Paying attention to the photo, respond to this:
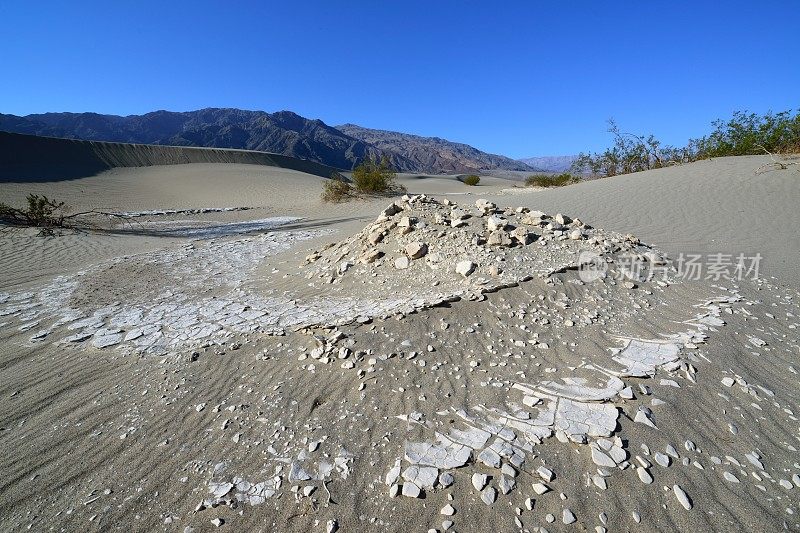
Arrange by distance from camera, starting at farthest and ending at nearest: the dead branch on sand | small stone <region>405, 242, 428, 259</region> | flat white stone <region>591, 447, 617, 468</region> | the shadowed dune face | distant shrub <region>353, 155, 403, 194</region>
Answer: the shadowed dune face, distant shrub <region>353, 155, 403, 194</region>, the dead branch on sand, small stone <region>405, 242, 428, 259</region>, flat white stone <region>591, 447, 617, 468</region>


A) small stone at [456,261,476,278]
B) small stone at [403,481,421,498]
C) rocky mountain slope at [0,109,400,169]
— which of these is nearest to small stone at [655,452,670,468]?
small stone at [403,481,421,498]

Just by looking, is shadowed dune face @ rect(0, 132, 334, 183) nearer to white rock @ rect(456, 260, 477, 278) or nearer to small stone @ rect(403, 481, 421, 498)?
white rock @ rect(456, 260, 477, 278)

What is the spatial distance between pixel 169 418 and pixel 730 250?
29.6 feet

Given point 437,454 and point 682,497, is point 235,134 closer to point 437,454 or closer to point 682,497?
point 437,454

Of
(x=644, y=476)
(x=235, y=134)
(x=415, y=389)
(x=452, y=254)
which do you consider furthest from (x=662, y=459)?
(x=235, y=134)

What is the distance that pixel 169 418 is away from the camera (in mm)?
2768

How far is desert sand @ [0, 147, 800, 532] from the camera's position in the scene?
207 centimetres

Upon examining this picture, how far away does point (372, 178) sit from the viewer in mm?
19656

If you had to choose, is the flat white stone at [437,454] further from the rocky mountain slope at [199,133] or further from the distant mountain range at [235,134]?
the rocky mountain slope at [199,133]

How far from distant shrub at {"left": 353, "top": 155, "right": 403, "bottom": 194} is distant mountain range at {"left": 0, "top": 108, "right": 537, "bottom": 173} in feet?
270

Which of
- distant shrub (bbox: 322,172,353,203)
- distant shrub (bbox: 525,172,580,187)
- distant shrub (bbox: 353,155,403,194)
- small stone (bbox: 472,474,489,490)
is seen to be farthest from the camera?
distant shrub (bbox: 525,172,580,187)

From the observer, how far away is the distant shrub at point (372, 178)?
19656 mm

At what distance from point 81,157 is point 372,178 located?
1282 inches

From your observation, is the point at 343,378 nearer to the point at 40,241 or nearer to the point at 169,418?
the point at 169,418
